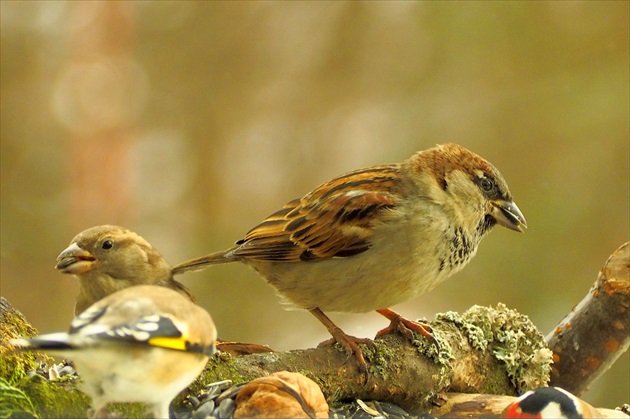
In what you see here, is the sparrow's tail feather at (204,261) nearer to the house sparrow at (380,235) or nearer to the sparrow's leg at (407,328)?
the house sparrow at (380,235)

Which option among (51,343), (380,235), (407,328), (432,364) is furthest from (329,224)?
(51,343)

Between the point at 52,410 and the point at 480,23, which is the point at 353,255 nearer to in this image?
the point at 52,410

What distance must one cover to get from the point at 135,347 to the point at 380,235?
1.27 metres

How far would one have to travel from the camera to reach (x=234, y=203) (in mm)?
5031

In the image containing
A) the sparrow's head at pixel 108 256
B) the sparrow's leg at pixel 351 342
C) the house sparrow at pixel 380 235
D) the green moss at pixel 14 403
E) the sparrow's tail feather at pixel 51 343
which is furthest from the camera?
the house sparrow at pixel 380 235

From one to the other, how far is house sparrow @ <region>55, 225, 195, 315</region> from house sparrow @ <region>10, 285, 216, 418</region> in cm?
50

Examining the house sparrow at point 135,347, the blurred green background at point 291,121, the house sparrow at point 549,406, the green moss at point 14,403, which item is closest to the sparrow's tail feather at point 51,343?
the house sparrow at point 135,347

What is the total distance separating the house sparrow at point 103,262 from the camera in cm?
196

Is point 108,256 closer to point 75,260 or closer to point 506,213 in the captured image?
point 75,260

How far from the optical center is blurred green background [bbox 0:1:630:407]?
4746 mm

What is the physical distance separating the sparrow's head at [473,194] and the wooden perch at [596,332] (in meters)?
0.39

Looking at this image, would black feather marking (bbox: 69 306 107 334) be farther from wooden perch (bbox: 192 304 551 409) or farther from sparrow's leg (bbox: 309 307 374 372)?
sparrow's leg (bbox: 309 307 374 372)

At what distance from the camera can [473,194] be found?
8.61 feet

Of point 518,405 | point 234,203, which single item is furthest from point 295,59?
point 518,405
